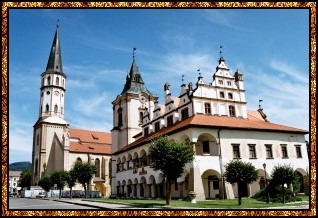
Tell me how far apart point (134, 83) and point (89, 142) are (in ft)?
77.6

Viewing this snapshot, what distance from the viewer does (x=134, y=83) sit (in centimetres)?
5966

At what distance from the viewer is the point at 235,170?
25.9 metres

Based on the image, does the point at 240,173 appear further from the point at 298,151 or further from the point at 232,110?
the point at 298,151

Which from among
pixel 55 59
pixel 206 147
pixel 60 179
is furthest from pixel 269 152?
pixel 55 59

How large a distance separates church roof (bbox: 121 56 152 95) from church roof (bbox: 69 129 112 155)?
19085 mm

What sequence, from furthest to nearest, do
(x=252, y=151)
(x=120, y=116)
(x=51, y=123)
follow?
(x=51, y=123)
(x=120, y=116)
(x=252, y=151)

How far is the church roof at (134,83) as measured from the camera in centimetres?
5883

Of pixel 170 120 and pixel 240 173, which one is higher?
pixel 170 120

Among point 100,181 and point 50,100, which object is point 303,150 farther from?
point 50,100

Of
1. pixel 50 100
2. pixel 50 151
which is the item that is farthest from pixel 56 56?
pixel 50 151

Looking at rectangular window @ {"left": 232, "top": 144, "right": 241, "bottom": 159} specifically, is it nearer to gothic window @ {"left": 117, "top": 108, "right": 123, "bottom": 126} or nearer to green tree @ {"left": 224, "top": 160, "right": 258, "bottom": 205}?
green tree @ {"left": 224, "top": 160, "right": 258, "bottom": 205}

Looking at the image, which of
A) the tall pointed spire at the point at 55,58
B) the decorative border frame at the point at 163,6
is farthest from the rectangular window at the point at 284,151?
the tall pointed spire at the point at 55,58

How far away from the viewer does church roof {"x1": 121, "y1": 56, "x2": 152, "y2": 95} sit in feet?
193

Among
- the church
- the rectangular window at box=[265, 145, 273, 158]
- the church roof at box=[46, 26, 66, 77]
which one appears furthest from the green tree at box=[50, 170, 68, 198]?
the rectangular window at box=[265, 145, 273, 158]
